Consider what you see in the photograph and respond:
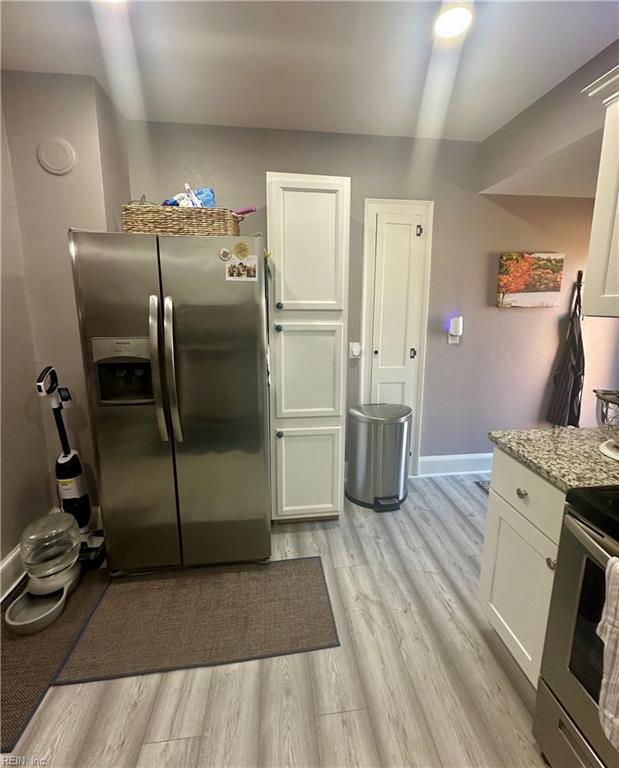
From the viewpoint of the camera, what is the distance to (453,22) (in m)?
1.52

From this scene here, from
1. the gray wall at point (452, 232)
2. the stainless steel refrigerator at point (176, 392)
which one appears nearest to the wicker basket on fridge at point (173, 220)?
the stainless steel refrigerator at point (176, 392)

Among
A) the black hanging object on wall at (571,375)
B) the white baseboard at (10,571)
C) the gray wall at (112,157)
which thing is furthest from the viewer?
the black hanging object on wall at (571,375)

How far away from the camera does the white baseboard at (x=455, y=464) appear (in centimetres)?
321

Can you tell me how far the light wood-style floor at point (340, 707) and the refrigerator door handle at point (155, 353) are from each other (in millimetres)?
1128

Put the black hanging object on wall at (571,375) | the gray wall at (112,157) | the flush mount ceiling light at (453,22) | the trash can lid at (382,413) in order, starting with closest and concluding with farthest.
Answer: the flush mount ceiling light at (453,22)
the gray wall at (112,157)
the trash can lid at (382,413)
the black hanging object on wall at (571,375)

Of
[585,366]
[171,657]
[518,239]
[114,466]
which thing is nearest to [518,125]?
[518,239]

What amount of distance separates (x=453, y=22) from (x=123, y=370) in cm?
215

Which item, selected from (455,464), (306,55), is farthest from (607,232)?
(455,464)

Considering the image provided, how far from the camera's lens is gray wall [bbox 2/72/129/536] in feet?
6.37

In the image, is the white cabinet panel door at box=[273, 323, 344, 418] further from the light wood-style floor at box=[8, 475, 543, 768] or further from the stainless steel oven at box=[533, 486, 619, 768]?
the stainless steel oven at box=[533, 486, 619, 768]

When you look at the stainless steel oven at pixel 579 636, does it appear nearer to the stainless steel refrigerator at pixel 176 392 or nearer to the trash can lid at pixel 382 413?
the stainless steel refrigerator at pixel 176 392

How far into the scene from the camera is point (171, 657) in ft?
5.15

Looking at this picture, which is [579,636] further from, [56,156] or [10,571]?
[56,156]

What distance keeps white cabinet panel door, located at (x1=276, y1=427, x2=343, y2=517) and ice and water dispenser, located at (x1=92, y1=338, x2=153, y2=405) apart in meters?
0.89
